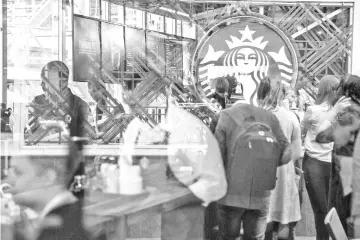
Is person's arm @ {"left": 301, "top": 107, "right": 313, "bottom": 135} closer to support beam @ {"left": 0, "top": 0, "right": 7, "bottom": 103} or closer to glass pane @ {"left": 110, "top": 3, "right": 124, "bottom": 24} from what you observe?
glass pane @ {"left": 110, "top": 3, "right": 124, "bottom": 24}

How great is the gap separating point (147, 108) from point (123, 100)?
0.26m

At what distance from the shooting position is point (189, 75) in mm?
4465

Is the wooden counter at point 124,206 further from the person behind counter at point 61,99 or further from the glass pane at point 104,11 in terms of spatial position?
the glass pane at point 104,11

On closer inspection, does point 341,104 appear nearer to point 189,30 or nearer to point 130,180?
point 189,30

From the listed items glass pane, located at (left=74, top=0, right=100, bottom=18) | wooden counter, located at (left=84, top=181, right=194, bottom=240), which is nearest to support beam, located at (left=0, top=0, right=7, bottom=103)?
glass pane, located at (left=74, top=0, right=100, bottom=18)

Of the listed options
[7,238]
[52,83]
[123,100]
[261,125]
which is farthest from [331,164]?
[7,238]

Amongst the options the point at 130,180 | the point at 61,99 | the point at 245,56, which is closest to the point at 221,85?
the point at 245,56

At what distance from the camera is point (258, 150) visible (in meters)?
3.54

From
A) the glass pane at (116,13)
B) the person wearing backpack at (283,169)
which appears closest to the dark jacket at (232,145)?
the person wearing backpack at (283,169)

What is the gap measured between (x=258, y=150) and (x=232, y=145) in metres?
0.15

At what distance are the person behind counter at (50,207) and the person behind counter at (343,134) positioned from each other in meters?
1.67

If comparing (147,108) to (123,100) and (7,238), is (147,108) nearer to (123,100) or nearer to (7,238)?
(123,100)

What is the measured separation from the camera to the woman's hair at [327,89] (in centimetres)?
425

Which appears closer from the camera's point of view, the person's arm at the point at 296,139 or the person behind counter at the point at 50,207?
the person behind counter at the point at 50,207
